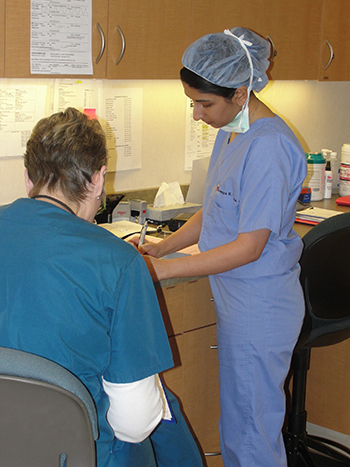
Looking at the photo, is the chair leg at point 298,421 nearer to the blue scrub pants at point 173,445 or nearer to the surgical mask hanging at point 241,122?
the blue scrub pants at point 173,445

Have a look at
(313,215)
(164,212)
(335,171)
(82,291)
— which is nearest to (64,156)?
(82,291)

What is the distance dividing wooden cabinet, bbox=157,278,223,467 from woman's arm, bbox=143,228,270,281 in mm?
188

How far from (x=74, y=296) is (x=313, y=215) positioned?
67.0 inches

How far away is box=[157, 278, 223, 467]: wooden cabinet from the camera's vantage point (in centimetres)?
181

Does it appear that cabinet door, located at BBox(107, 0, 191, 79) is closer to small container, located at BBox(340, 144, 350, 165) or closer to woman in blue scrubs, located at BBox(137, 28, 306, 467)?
woman in blue scrubs, located at BBox(137, 28, 306, 467)

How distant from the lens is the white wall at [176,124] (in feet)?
7.79

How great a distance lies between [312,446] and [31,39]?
72.3 inches

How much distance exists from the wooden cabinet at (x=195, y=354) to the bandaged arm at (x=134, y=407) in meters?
0.63

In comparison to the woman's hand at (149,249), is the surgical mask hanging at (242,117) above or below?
above

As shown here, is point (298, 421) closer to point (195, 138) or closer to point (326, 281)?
point (326, 281)

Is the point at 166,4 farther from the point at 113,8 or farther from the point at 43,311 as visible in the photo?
the point at 43,311

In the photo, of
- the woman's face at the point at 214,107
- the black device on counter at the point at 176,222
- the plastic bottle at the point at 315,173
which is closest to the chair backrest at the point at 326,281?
the woman's face at the point at 214,107

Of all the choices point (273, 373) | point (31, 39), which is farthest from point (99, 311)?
point (31, 39)

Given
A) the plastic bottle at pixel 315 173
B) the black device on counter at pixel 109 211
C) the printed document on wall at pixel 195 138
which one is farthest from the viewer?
the plastic bottle at pixel 315 173
